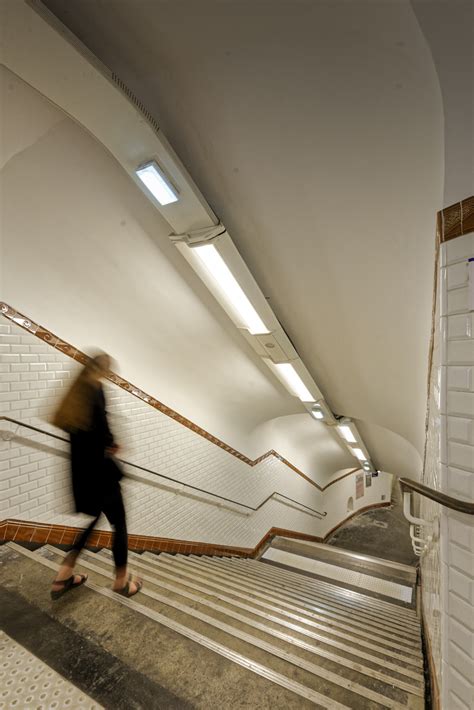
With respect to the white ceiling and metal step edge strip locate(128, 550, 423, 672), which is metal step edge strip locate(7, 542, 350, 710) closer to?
metal step edge strip locate(128, 550, 423, 672)

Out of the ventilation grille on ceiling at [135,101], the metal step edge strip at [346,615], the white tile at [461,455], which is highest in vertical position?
the ventilation grille on ceiling at [135,101]

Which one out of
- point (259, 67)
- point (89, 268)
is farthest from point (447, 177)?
point (89, 268)

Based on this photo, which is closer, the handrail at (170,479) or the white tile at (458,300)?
the white tile at (458,300)

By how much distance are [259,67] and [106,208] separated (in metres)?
1.44

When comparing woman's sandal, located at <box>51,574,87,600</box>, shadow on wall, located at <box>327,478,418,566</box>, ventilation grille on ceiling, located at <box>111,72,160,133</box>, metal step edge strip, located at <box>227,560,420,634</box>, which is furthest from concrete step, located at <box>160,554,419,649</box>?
shadow on wall, located at <box>327,478,418,566</box>

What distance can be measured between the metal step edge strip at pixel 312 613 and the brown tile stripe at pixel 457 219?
2.49 m

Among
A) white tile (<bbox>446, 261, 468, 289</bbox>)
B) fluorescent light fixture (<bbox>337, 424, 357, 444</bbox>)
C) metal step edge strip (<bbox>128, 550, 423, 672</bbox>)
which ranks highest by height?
white tile (<bbox>446, 261, 468, 289</bbox>)

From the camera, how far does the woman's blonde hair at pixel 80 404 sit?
2096 millimetres

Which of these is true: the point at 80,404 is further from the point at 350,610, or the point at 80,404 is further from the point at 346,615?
the point at 350,610

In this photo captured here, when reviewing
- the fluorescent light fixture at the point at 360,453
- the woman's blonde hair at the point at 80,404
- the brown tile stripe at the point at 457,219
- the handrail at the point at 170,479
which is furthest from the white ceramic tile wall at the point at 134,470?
the fluorescent light fixture at the point at 360,453

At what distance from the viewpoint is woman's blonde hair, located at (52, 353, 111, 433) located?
2.10m

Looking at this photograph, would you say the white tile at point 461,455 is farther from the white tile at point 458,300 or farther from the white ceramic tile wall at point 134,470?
the white ceramic tile wall at point 134,470

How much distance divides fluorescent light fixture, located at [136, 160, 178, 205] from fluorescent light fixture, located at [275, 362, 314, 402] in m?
2.28

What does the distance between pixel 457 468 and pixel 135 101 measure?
225 cm
